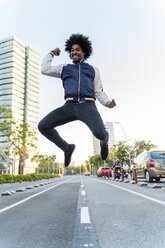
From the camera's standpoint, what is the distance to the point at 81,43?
350cm

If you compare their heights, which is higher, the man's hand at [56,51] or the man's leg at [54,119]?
the man's hand at [56,51]

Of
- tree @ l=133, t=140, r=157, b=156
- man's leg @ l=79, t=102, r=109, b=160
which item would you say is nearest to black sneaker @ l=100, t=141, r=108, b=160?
man's leg @ l=79, t=102, r=109, b=160

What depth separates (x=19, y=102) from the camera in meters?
113

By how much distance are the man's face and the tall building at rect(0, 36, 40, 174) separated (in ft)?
343

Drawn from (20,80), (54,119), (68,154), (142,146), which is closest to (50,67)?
(54,119)

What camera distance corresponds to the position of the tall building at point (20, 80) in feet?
359

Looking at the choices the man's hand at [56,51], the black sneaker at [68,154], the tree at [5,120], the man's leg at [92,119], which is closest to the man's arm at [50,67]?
the man's hand at [56,51]

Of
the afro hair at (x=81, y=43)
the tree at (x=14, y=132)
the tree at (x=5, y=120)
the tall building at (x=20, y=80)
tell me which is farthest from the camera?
the tall building at (x=20, y=80)

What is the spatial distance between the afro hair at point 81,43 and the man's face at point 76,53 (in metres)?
0.10

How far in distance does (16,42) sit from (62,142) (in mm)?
126892

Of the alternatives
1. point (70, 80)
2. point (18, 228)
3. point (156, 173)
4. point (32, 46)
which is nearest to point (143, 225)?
point (18, 228)

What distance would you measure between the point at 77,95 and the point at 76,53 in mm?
744

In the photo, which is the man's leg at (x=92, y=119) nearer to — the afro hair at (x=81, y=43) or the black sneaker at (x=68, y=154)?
the black sneaker at (x=68, y=154)

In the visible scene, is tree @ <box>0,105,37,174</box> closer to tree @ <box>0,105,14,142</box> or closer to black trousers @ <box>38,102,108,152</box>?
tree @ <box>0,105,14,142</box>
